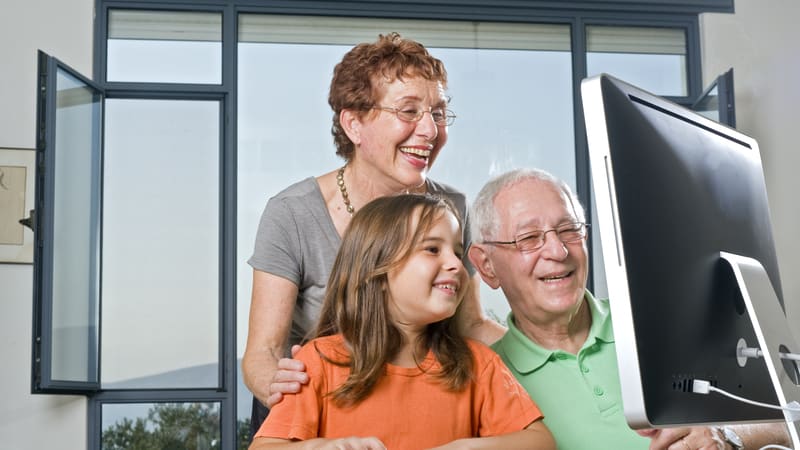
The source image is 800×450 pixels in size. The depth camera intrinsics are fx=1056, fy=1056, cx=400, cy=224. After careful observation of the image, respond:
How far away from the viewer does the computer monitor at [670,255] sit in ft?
3.53

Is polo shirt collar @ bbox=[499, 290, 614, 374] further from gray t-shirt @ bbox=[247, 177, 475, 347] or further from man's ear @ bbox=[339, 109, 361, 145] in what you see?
man's ear @ bbox=[339, 109, 361, 145]

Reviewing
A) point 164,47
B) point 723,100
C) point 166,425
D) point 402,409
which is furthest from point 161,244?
point 402,409

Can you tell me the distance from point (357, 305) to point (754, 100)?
13.9ft

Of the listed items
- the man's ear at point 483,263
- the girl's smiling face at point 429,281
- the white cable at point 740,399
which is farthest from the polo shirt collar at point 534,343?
the white cable at point 740,399

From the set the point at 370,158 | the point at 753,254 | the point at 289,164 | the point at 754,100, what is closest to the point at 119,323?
the point at 289,164

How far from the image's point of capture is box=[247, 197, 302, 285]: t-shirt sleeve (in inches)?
92.3

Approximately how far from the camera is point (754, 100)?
5.57 meters

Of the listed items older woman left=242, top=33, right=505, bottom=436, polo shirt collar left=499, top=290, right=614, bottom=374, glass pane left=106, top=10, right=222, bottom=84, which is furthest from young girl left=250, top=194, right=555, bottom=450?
glass pane left=106, top=10, right=222, bottom=84

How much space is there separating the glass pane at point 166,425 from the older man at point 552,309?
324cm

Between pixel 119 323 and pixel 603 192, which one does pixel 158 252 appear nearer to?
pixel 119 323

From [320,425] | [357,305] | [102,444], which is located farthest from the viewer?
[102,444]

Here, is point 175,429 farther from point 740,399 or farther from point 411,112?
point 740,399

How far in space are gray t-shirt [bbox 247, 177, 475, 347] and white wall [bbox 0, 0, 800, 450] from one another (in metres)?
3.00

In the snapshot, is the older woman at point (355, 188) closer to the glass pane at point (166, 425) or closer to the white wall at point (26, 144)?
the glass pane at point (166, 425)
